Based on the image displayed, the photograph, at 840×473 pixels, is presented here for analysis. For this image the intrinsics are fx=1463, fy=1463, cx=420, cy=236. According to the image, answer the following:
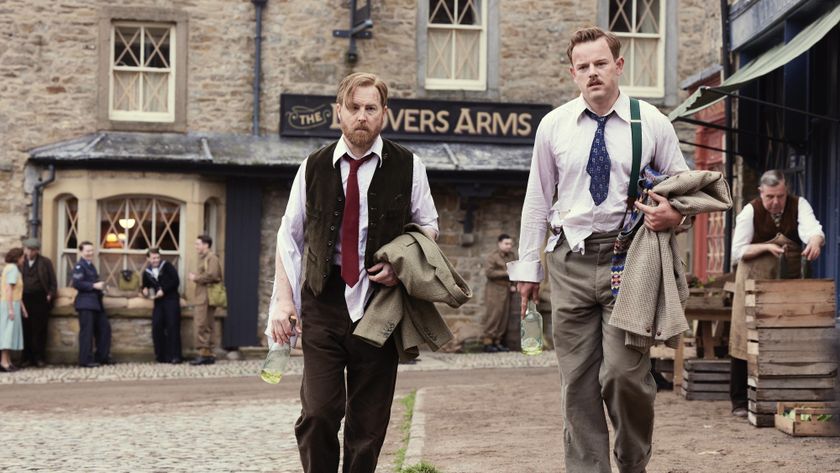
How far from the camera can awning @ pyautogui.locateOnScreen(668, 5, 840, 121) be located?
396 inches

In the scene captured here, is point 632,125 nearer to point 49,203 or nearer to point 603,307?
point 603,307

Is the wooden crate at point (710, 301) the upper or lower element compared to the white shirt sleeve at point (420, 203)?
lower

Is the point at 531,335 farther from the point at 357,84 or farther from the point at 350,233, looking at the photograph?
the point at 357,84

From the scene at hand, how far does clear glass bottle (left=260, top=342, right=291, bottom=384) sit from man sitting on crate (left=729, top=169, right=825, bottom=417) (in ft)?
17.9

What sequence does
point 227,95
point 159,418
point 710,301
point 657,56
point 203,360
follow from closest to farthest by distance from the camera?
point 710,301 < point 159,418 < point 203,360 < point 227,95 < point 657,56

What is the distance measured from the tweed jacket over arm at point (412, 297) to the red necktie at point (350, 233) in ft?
0.31

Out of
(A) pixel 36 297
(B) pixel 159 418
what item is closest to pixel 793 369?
(B) pixel 159 418

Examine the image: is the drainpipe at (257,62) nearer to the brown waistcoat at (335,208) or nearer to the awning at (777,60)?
the awning at (777,60)

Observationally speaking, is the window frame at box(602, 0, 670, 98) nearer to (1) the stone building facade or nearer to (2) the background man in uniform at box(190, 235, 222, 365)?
(1) the stone building facade

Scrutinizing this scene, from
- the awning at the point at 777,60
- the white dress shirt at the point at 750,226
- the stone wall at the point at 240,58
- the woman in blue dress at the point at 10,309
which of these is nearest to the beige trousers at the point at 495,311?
the stone wall at the point at 240,58

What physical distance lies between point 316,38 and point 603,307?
16070mm

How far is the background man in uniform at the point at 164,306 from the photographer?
1992cm

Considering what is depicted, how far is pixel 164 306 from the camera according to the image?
786 inches

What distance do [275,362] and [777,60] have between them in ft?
20.7
